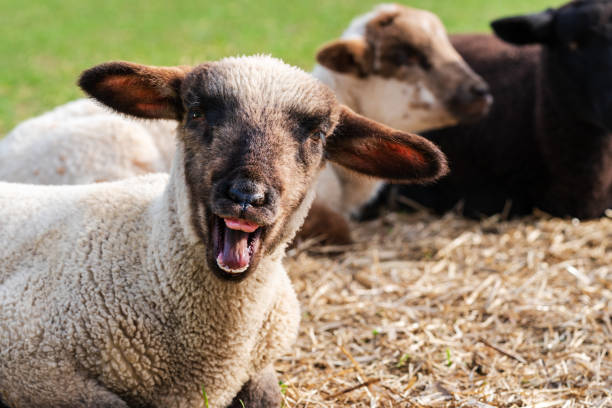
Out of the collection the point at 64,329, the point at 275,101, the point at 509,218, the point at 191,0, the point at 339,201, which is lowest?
the point at 191,0

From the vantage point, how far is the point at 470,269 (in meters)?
5.58

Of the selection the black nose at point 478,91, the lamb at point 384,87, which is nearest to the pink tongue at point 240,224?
the lamb at point 384,87

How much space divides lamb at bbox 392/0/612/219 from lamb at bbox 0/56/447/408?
3446mm

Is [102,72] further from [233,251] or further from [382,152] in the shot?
[382,152]

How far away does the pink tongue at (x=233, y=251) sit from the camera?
9.22ft

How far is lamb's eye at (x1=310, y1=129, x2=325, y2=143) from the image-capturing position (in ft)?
10.5

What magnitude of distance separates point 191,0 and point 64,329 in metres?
24.3

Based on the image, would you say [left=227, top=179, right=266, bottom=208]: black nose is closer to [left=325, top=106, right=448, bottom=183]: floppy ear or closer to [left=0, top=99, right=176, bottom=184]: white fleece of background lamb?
[left=325, top=106, right=448, bottom=183]: floppy ear

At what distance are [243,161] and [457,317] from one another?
256cm

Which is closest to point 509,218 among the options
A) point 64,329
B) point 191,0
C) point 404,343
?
point 404,343

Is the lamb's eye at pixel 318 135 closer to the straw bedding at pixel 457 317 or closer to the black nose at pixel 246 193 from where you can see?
the black nose at pixel 246 193

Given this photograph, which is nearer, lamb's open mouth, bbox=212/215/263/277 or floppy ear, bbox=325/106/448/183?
lamb's open mouth, bbox=212/215/263/277

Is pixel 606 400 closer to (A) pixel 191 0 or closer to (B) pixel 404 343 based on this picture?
(B) pixel 404 343

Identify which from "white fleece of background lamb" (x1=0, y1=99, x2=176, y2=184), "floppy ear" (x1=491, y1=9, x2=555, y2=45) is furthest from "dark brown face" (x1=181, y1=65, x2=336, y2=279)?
"floppy ear" (x1=491, y1=9, x2=555, y2=45)
